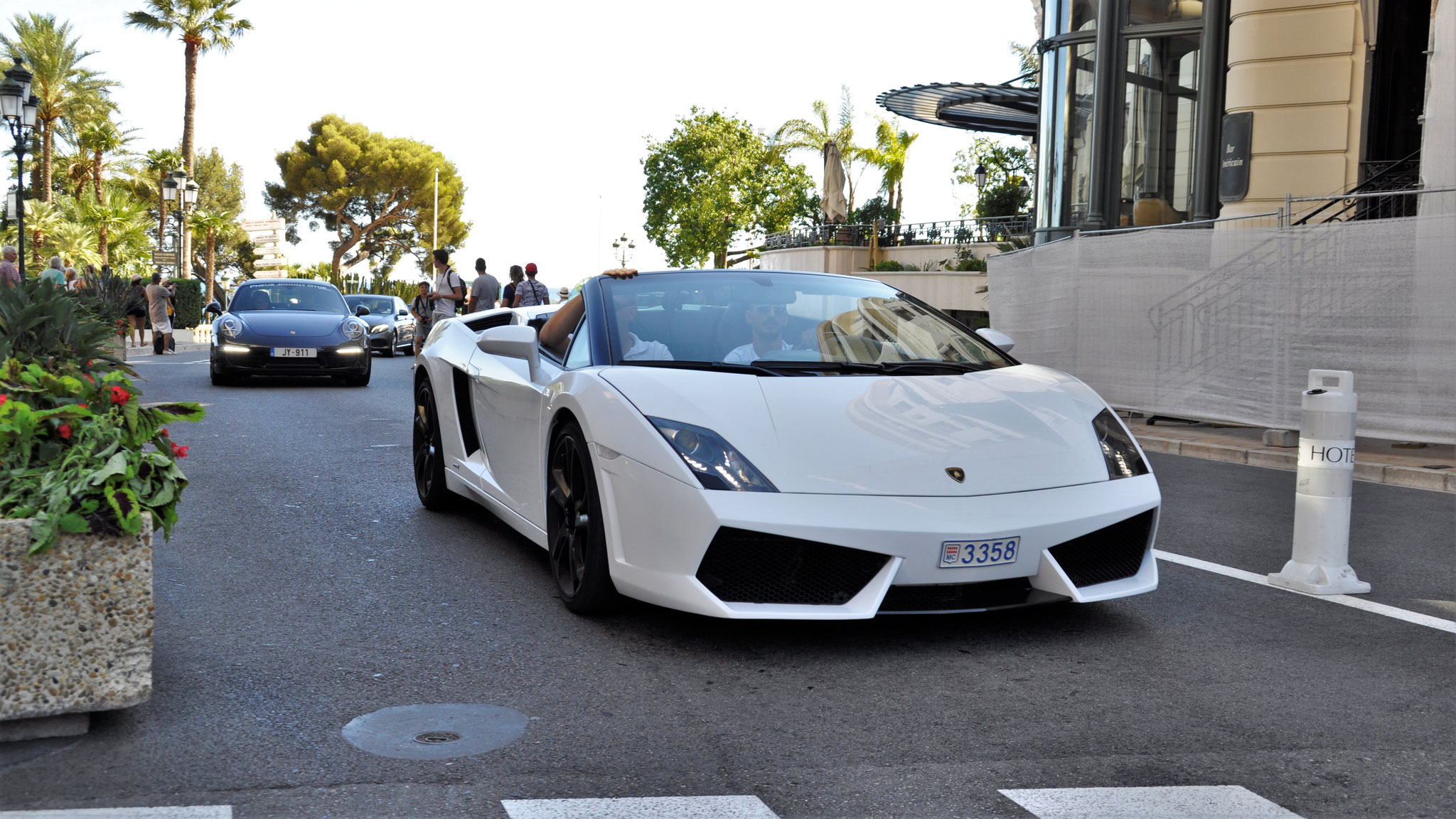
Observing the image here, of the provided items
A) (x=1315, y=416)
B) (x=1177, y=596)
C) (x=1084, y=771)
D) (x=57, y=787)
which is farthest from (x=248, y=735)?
(x=1315, y=416)

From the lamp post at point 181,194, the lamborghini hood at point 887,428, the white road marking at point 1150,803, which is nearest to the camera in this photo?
the white road marking at point 1150,803

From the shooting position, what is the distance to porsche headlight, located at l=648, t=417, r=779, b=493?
159 inches

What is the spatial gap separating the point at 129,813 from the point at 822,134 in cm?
5438

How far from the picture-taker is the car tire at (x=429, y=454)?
269 inches

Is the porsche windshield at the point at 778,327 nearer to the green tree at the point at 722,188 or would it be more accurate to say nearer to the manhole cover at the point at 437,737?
the manhole cover at the point at 437,737

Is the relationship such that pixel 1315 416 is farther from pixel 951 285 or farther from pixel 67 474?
pixel 951 285

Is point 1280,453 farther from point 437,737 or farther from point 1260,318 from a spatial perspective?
point 437,737

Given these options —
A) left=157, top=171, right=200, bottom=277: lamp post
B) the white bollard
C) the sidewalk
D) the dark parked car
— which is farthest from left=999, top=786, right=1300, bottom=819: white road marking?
left=157, top=171, right=200, bottom=277: lamp post

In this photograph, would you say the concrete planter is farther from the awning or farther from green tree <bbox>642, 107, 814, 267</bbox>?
green tree <bbox>642, 107, 814, 267</bbox>

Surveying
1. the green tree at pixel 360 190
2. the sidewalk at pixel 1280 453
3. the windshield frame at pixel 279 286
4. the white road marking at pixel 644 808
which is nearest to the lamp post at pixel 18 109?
the windshield frame at pixel 279 286

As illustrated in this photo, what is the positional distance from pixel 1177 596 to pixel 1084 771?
2125 mm

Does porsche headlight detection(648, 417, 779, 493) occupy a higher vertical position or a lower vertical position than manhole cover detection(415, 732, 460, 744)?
higher

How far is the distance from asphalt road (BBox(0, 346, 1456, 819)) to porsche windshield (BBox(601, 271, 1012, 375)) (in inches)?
36.1

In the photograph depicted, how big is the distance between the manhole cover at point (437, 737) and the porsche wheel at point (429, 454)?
338 centimetres
